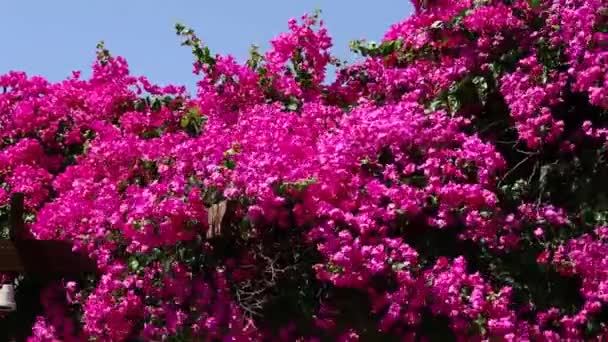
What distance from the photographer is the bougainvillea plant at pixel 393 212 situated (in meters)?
4.71

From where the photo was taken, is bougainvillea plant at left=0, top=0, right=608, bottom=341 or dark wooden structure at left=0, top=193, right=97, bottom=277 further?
dark wooden structure at left=0, top=193, right=97, bottom=277

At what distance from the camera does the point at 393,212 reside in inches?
192

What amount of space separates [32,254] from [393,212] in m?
2.18

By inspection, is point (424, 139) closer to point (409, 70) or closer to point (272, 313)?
point (409, 70)

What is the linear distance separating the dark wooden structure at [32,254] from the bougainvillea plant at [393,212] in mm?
95

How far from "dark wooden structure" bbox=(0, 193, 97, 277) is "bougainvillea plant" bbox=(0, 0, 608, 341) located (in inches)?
3.7

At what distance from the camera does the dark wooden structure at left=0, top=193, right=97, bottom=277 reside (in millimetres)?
5633

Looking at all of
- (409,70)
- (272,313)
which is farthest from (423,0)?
(272,313)

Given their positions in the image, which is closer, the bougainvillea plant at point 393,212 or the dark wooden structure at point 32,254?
the bougainvillea plant at point 393,212

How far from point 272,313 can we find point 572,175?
1690 millimetres

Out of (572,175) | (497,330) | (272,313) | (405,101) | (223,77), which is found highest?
(223,77)

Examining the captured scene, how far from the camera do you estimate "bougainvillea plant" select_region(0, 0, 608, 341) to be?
15.5ft

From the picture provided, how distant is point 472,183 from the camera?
16.3ft

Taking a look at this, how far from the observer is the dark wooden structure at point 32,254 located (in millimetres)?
5633
